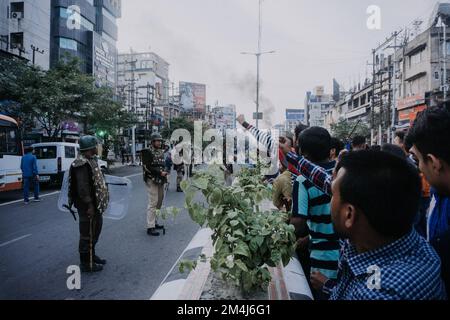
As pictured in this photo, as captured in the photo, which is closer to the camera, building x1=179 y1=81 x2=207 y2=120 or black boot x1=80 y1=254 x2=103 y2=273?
black boot x1=80 y1=254 x2=103 y2=273

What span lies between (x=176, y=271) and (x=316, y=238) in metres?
1.55

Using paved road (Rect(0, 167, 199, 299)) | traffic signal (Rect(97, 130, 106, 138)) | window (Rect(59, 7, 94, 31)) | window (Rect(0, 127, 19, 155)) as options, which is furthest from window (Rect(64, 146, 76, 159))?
window (Rect(59, 7, 94, 31))

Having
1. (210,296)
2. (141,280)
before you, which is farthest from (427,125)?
(141,280)

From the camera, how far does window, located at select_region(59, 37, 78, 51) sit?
113 ft

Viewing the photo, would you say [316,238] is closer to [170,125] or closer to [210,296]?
[210,296]

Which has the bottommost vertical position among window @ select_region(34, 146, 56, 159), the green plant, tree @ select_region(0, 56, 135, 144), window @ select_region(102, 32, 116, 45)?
the green plant

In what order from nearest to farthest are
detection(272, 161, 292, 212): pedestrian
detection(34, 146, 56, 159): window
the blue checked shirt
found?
the blue checked shirt → detection(272, 161, 292, 212): pedestrian → detection(34, 146, 56, 159): window

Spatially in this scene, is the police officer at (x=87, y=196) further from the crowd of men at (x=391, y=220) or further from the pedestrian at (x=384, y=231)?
the pedestrian at (x=384, y=231)

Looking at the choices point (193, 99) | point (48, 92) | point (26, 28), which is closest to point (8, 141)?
point (48, 92)

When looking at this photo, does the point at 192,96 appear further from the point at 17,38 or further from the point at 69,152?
the point at 69,152

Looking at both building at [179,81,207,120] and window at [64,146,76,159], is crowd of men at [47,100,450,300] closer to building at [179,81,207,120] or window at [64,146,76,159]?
window at [64,146,76,159]

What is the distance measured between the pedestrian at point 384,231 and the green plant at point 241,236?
1060 mm

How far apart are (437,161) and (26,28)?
29692 millimetres

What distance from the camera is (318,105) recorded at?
7906 cm
